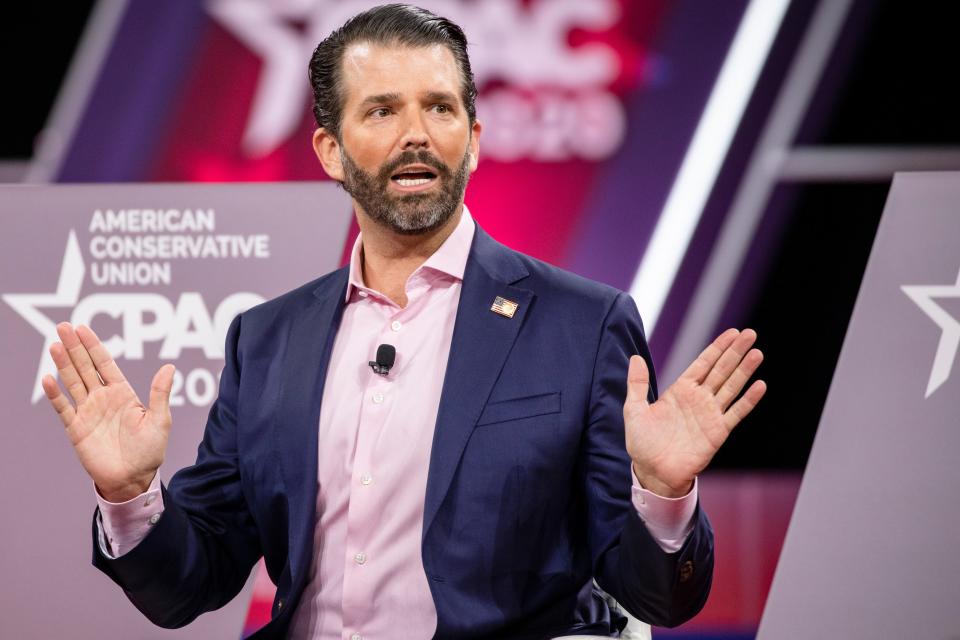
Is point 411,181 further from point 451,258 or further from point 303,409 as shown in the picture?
point 303,409

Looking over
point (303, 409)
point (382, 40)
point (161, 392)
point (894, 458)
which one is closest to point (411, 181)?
point (382, 40)

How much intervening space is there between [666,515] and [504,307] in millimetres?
485

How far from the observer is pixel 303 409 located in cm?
195

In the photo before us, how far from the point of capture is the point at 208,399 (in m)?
2.54

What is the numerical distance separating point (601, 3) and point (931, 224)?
6.22 feet

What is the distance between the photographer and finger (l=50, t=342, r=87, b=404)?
5.87ft

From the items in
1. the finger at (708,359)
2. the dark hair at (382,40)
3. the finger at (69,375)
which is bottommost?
the finger at (69,375)

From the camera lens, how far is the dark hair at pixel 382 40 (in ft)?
6.64

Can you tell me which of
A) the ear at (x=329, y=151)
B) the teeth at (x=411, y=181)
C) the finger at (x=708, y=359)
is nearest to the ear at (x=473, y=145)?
the teeth at (x=411, y=181)

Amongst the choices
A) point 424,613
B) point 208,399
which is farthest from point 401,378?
point 208,399

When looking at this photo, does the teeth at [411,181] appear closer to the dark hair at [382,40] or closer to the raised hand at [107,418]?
the dark hair at [382,40]

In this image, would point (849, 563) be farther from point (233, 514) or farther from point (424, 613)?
point (233, 514)

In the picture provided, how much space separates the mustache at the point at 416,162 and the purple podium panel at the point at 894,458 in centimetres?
97

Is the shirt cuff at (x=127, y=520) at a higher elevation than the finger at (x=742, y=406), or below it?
below
